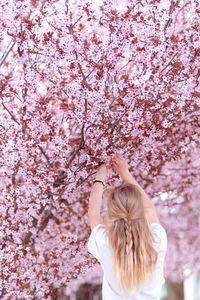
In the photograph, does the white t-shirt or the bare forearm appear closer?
the white t-shirt

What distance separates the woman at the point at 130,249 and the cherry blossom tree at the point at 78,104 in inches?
49.8

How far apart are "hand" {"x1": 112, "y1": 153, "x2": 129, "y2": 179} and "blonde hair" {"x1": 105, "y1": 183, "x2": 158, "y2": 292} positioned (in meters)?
0.78

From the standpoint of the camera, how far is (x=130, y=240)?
99.7 inches

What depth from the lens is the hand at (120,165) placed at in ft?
11.4

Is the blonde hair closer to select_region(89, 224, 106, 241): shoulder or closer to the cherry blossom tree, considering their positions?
select_region(89, 224, 106, 241): shoulder

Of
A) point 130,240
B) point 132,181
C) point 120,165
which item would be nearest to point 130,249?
point 130,240

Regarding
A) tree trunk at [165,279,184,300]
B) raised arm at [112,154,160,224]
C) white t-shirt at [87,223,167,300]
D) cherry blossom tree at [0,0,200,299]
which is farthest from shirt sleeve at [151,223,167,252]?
tree trunk at [165,279,184,300]

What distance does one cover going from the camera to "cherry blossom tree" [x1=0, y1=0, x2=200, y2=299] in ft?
12.4

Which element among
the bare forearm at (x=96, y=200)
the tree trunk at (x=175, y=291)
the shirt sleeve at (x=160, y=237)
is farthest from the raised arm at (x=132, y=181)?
the tree trunk at (x=175, y=291)

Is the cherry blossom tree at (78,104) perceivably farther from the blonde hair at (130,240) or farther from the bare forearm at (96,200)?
the blonde hair at (130,240)

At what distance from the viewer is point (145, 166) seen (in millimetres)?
4730

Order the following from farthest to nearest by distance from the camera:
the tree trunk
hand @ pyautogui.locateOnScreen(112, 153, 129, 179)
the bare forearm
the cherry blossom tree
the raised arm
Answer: the tree trunk, the cherry blossom tree, hand @ pyautogui.locateOnScreen(112, 153, 129, 179), the bare forearm, the raised arm

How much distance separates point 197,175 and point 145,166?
4.10 feet

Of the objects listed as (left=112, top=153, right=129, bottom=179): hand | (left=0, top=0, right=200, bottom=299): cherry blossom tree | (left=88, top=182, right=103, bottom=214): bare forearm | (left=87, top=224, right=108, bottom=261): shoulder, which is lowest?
(left=87, top=224, right=108, bottom=261): shoulder
